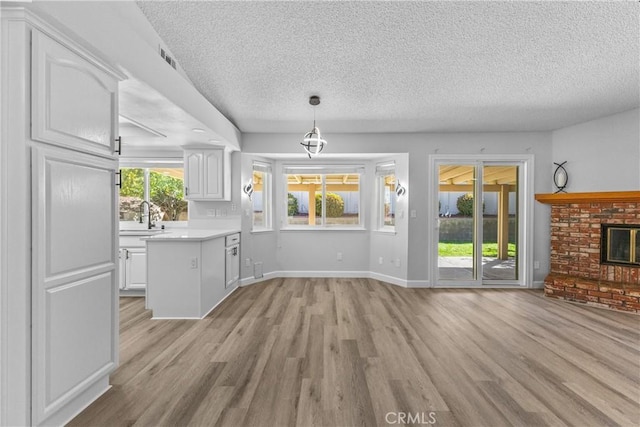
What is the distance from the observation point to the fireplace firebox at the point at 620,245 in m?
4.02

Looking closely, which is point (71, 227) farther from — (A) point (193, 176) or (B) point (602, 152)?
(B) point (602, 152)

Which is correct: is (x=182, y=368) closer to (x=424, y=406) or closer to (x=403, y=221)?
(x=424, y=406)

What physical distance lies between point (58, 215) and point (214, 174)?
3.14 m

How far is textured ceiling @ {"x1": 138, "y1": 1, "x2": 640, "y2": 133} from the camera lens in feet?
6.75

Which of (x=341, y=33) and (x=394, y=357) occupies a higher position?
(x=341, y=33)

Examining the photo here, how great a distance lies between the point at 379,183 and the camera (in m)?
5.68

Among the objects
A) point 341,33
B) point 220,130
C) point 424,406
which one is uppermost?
point 341,33

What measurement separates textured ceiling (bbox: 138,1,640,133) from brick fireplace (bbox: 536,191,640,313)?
128 centimetres

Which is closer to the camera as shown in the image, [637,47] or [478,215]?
[637,47]

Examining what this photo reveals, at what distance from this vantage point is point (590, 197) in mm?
4242

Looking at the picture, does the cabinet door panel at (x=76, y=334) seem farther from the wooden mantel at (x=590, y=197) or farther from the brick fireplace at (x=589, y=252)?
the wooden mantel at (x=590, y=197)

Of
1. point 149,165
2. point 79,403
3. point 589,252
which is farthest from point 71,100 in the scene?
point 589,252

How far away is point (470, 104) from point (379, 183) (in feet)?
7.28
